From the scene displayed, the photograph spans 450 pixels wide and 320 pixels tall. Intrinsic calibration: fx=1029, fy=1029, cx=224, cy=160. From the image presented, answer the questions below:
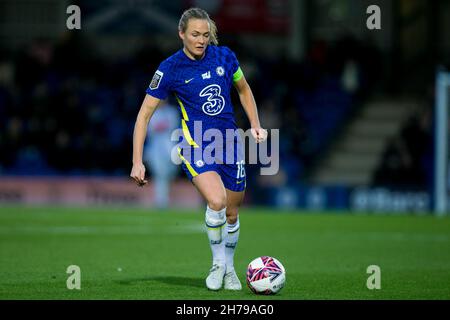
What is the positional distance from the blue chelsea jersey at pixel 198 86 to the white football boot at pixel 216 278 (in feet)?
3.84

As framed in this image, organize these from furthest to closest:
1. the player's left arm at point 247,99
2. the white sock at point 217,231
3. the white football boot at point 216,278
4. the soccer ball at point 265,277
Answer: the player's left arm at point 247,99 → the white sock at point 217,231 → the white football boot at point 216,278 → the soccer ball at point 265,277

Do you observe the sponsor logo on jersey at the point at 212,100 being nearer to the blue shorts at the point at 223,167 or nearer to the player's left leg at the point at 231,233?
the blue shorts at the point at 223,167

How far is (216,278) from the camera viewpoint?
840 centimetres

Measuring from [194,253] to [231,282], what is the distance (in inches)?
139

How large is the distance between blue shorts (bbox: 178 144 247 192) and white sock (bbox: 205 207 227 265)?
0.28 meters

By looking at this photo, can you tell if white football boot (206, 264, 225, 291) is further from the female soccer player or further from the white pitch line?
the white pitch line

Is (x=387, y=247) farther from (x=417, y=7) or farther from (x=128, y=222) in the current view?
(x=417, y=7)

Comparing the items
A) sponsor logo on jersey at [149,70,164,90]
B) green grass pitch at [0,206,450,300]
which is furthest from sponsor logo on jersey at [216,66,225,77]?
green grass pitch at [0,206,450,300]

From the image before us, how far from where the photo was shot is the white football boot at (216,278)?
27.5 feet

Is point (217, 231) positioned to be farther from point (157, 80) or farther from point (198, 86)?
point (157, 80)

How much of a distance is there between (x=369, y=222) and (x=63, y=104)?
29.2 feet

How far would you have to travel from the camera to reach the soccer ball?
320 inches

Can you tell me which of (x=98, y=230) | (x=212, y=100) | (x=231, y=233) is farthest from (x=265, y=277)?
(x=98, y=230)

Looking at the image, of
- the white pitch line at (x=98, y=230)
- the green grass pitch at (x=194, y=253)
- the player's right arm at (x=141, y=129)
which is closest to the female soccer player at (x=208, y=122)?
the player's right arm at (x=141, y=129)
